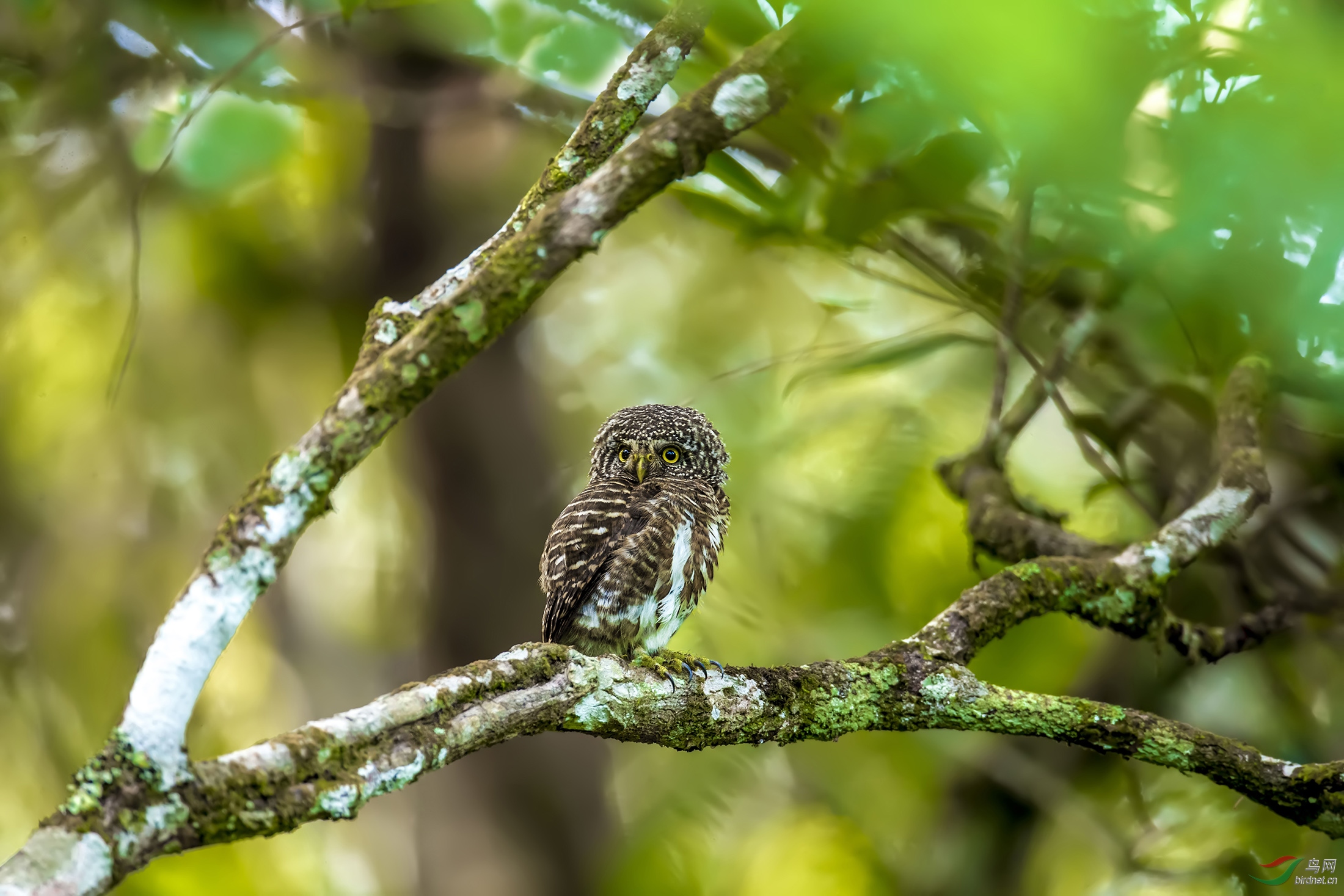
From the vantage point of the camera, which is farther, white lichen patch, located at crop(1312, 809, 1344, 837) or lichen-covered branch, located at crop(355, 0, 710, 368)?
white lichen patch, located at crop(1312, 809, 1344, 837)

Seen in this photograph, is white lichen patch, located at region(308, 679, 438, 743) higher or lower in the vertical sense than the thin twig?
lower

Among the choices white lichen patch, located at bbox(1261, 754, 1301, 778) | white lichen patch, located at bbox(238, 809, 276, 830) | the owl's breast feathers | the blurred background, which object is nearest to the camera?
white lichen patch, located at bbox(238, 809, 276, 830)

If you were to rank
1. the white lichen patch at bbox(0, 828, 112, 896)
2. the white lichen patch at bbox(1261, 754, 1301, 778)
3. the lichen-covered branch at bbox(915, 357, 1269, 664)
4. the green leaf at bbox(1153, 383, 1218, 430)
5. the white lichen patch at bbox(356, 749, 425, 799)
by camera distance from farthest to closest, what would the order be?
the green leaf at bbox(1153, 383, 1218, 430) < the lichen-covered branch at bbox(915, 357, 1269, 664) < the white lichen patch at bbox(1261, 754, 1301, 778) < the white lichen patch at bbox(356, 749, 425, 799) < the white lichen patch at bbox(0, 828, 112, 896)

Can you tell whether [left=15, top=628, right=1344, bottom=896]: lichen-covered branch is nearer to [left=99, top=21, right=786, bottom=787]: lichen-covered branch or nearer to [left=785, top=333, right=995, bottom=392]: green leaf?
[left=99, top=21, right=786, bottom=787]: lichen-covered branch

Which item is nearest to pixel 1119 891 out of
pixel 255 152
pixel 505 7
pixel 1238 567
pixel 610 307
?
pixel 1238 567

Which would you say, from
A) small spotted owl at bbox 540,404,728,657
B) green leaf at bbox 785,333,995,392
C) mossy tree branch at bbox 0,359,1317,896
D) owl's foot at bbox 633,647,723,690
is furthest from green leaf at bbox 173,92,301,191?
mossy tree branch at bbox 0,359,1317,896

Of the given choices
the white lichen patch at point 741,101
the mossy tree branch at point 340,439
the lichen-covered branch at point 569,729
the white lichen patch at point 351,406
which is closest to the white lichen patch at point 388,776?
the lichen-covered branch at point 569,729

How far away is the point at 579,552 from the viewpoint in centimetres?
240

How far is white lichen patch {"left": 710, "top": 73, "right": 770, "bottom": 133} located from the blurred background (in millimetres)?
88

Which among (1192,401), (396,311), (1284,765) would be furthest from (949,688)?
(1192,401)

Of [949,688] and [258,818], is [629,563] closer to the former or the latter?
[949,688]

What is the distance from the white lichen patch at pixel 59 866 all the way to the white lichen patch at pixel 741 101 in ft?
3.44

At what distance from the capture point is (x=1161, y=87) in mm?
2818

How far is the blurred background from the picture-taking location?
8.57 ft
